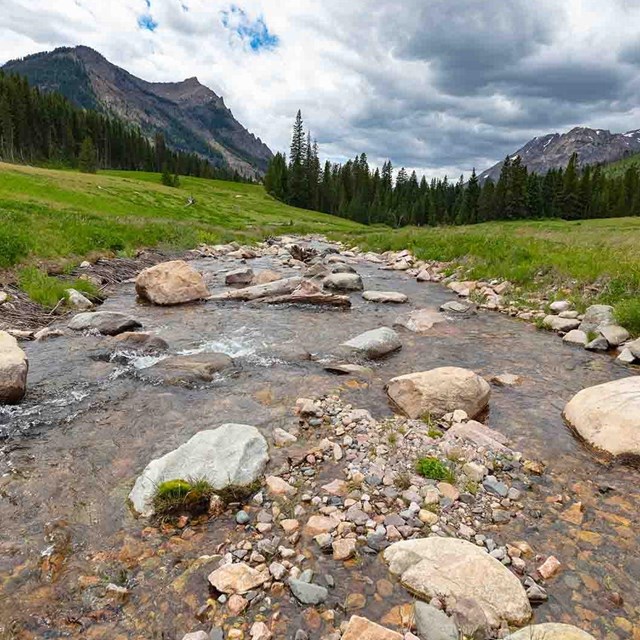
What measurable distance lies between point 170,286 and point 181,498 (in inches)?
488

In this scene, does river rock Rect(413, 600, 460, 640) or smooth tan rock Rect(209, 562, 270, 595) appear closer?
river rock Rect(413, 600, 460, 640)

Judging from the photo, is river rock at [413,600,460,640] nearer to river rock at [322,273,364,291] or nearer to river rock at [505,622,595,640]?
river rock at [505,622,595,640]

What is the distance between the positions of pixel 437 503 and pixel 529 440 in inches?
108

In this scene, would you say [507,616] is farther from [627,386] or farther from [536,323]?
[536,323]

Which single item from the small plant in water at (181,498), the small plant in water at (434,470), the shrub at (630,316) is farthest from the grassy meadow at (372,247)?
the small plant in water at (181,498)

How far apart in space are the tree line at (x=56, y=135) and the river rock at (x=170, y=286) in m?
82.5

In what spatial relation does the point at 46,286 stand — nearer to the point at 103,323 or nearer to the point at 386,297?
the point at 103,323

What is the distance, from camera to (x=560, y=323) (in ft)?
45.1

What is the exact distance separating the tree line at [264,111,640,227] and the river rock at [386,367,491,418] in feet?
294

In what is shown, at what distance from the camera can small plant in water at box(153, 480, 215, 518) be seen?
5265 millimetres

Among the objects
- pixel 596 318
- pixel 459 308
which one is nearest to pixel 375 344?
pixel 459 308

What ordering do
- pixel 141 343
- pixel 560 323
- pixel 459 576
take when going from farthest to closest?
pixel 560 323
pixel 141 343
pixel 459 576

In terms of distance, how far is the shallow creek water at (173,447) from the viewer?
407 cm

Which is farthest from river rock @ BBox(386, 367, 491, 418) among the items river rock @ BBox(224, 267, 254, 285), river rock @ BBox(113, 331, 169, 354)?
river rock @ BBox(224, 267, 254, 285)
